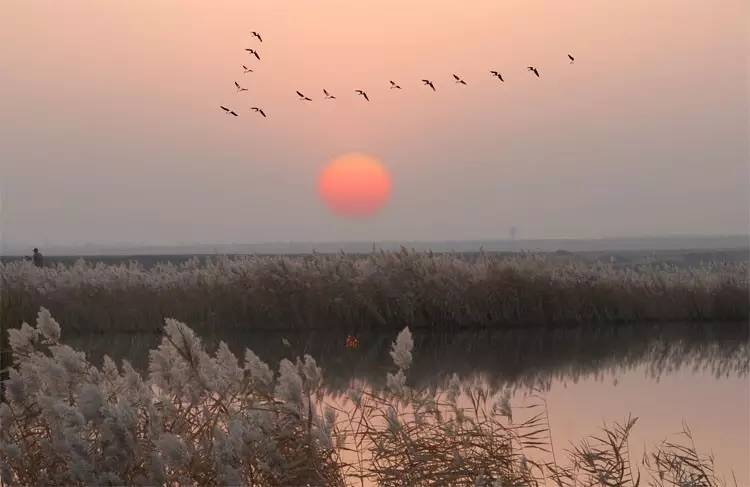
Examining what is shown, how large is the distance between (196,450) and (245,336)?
27.5ft

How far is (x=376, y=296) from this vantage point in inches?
530

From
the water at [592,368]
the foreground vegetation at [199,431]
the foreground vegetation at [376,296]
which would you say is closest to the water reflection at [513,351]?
the water at [592,368]

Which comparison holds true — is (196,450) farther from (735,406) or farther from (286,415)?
(735,406)

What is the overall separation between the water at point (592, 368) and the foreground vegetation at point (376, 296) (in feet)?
2.00

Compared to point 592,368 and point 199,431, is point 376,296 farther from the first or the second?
point 199,431

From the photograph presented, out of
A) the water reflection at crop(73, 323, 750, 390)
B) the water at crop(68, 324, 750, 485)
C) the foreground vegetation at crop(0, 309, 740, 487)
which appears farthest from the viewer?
the water reflection at crop(73, 323, 750, 390)

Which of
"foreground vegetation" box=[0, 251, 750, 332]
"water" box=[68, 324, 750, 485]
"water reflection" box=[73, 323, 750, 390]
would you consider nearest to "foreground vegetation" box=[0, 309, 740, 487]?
"water" box=[68, 324, 750, 485]

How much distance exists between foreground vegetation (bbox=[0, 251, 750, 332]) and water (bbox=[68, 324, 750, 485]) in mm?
609

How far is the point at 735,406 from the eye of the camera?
8141 mm

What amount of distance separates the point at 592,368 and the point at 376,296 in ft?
13.2

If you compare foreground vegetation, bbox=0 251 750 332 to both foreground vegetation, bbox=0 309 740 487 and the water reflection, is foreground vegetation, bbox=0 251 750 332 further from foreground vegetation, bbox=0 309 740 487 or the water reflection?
foreground vegetation, bbox=0 309 740 487

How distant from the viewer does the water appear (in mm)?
7105

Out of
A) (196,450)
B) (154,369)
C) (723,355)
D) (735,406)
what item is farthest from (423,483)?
(723,355)

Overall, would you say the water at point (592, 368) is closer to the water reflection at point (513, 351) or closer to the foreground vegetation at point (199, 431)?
the water reflection at point (513, 351)
